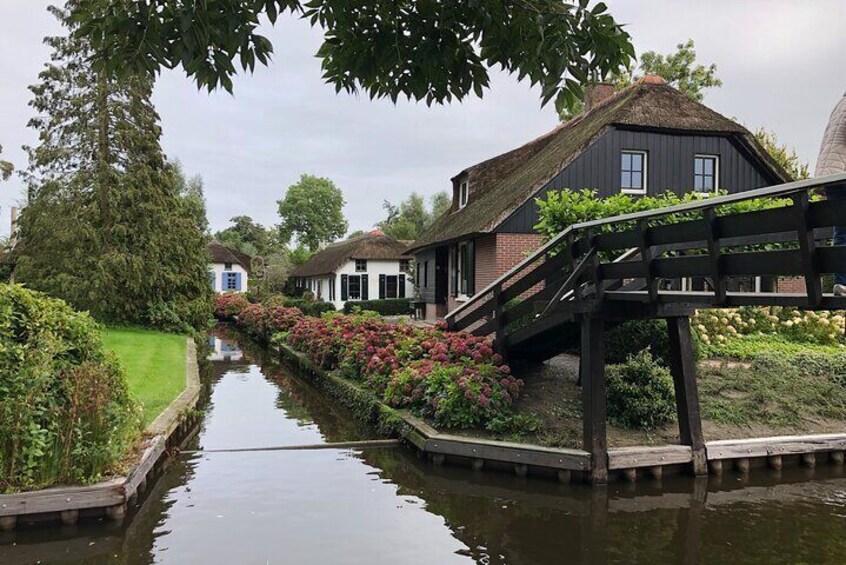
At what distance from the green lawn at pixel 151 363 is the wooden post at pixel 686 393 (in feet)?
21.4

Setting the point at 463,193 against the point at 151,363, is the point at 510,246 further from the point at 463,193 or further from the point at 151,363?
the point at 151,363

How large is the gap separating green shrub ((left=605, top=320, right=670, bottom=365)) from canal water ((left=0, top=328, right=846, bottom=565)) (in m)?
2.65

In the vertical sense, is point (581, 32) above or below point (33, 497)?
above

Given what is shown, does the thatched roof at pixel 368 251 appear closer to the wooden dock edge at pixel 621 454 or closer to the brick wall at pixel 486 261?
the brick wall at pixel 486 261

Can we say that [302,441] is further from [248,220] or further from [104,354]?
[248,220]

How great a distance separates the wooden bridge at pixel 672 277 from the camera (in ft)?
16.3

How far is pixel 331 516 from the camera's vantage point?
246 inches

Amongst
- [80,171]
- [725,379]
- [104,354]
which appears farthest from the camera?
[80,171]

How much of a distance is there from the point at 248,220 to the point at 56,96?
185 feet

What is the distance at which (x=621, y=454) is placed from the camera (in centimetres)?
736

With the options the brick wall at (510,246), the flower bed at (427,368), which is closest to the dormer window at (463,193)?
the brick wall at (510,246)

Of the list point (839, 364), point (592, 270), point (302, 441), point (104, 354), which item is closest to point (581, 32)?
point (592, 270)

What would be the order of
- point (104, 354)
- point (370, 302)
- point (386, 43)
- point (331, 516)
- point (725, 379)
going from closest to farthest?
A: point (386, 43) < point (331, 516) < point (104, 354) < point (725, 379) < point (370, 302)

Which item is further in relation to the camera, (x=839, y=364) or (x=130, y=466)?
(x=839, y=364)
